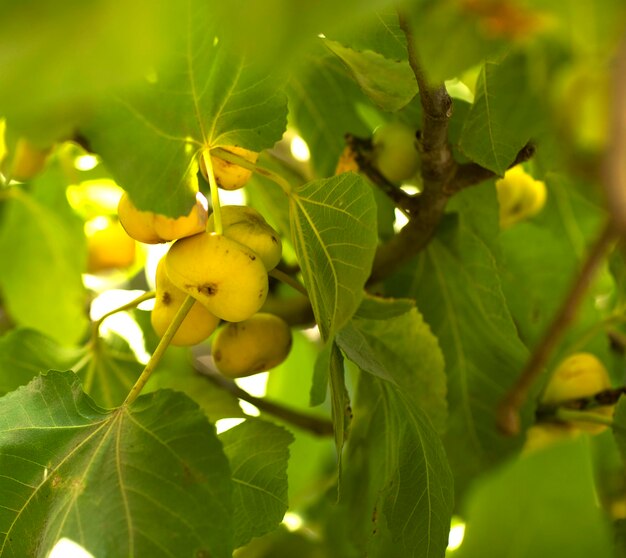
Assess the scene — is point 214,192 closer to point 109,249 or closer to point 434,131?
point 434,131

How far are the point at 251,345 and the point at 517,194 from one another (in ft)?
0.85

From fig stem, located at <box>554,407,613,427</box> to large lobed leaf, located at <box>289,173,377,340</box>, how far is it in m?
0.27

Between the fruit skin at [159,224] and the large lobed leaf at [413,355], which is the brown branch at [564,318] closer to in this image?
the fruit skin at [159,224]

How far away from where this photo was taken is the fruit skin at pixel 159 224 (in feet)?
1.57

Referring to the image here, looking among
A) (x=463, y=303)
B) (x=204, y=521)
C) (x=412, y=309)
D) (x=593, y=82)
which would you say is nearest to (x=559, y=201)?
(x=463, y=303)

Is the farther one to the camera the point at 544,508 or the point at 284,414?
the point at 284,414

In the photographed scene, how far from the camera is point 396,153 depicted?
694mm

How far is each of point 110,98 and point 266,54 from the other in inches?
9.2

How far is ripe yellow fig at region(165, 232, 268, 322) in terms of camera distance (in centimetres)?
48

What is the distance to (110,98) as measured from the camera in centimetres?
43

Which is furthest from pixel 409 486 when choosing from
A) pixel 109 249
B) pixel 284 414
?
pixel 109 249

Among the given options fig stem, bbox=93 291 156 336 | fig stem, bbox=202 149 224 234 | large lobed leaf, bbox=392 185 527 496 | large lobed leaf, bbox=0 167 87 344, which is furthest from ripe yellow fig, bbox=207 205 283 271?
large lobed leaf, bbox=0 167 87 344

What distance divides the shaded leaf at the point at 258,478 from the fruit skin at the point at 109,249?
1.36 ft

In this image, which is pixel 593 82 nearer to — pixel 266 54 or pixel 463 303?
pixel 266 54
